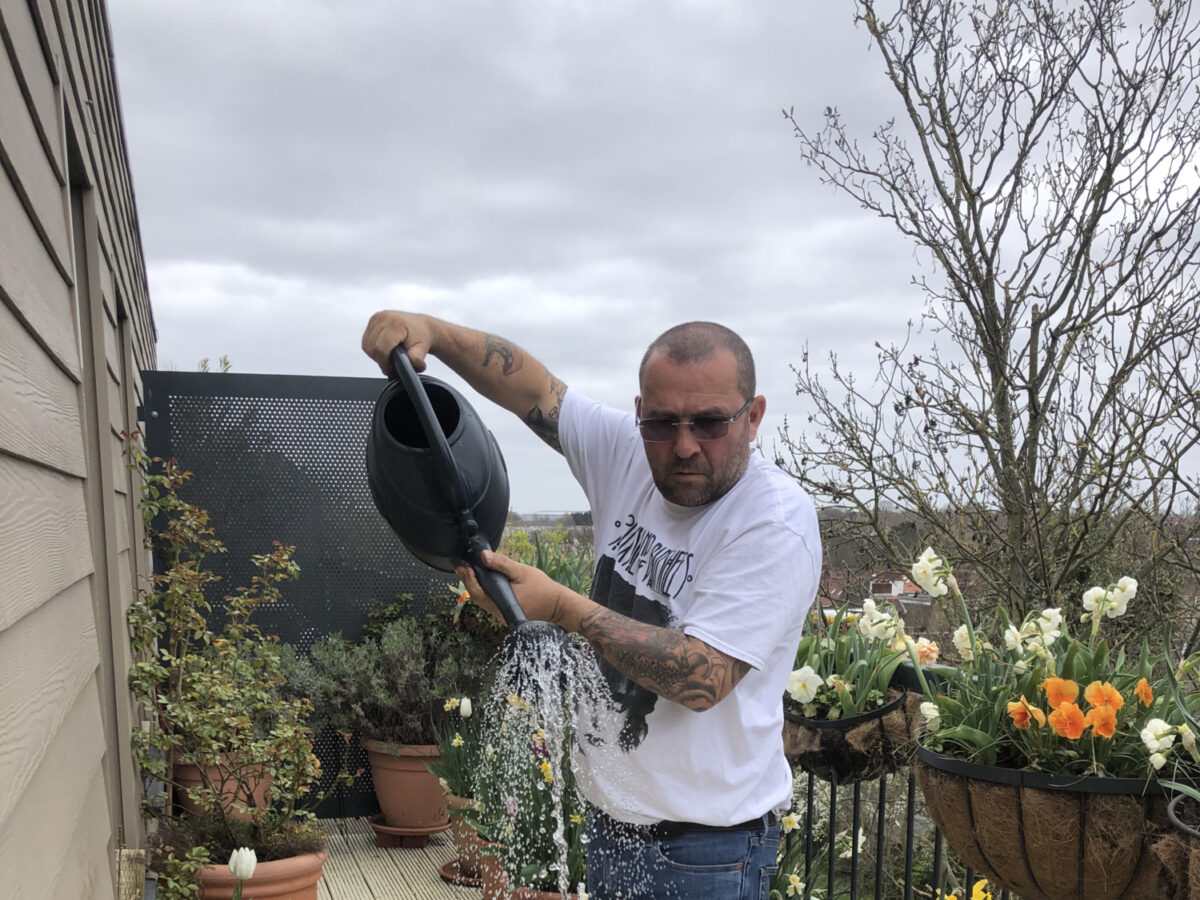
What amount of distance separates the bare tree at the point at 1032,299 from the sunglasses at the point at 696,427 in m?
3.55

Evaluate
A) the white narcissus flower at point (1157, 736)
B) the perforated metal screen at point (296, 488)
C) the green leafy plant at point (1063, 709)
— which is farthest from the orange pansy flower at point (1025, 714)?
the perforated metal screen at point (296, 488)

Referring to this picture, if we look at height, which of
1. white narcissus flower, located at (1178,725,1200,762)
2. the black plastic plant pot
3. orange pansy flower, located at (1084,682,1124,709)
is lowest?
the black plastic plant pot

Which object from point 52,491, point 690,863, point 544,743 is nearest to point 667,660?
point 690,863

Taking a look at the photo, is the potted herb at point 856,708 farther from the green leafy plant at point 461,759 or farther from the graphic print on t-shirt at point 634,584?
the green leafy plant at point 461,759

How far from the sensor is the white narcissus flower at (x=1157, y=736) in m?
1.55

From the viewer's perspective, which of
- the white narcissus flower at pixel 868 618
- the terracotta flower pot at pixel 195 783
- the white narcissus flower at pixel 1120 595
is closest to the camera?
the white narcissus flower at pixel 1120 595

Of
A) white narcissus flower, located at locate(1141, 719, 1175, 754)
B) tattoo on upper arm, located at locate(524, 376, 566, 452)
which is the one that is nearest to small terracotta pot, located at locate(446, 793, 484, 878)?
tattoo on upper arm, located at locate(524, 376, 566, 452)

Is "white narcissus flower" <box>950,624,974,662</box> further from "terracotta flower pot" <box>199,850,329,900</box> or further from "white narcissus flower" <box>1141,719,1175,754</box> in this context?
"terracotta flower pot" <box>199,850,329,900</box>

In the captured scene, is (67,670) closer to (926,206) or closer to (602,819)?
(602,819)

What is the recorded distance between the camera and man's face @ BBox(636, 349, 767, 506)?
5.40ft

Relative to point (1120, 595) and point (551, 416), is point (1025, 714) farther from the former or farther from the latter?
point (551, 416)

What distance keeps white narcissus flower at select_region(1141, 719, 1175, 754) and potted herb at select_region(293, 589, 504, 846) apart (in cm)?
336

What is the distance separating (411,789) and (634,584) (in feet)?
10.2

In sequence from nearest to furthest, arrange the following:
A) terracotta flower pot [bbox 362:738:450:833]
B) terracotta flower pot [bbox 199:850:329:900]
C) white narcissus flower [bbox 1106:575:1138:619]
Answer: white narcissus flower [bbox 1106:575:1138:619] < terracotta flower pot [bbox 199:850:329:900] < terracotta flower pot [bbox 362:738:450:833]
